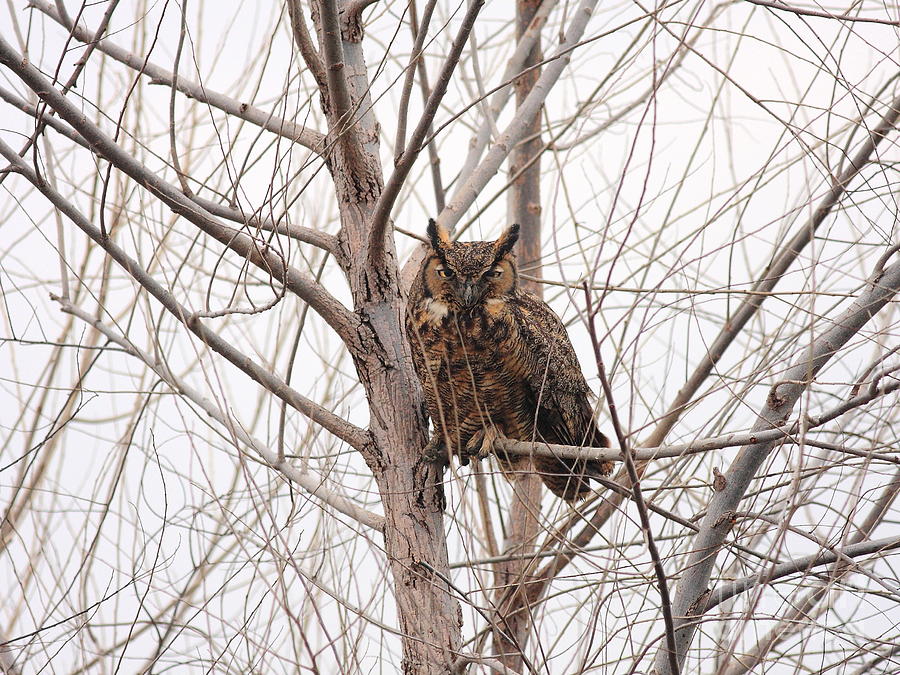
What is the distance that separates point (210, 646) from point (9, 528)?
1.24m

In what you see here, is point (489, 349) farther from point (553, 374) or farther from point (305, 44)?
point (305, 44)

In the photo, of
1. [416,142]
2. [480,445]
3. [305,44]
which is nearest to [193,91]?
[305,44]

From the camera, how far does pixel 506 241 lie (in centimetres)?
329

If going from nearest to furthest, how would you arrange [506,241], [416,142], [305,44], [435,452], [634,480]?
[634,480], [416,142], [305,44], [435,452], [506,241]

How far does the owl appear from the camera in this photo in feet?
10.2

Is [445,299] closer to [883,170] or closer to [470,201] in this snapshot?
[470,201]

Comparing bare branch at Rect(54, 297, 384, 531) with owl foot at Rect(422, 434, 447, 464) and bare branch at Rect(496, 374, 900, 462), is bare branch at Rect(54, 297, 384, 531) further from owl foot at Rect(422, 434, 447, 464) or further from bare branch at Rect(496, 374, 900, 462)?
bare branch at Rect(496, 374, 900, 462)

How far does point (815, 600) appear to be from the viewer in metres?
2.47

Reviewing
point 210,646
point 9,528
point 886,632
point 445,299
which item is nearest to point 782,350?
point 886,632

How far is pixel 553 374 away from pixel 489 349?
316 millimetres

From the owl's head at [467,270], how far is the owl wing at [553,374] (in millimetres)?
129

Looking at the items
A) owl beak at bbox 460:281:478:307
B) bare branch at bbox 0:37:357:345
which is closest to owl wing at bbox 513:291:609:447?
owl beak at bbox 460:281:478:307

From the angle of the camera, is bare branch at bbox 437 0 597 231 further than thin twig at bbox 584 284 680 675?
Yes

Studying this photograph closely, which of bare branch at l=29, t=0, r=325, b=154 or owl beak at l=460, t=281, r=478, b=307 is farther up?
bare branch at l=29, t=0, r=325, b=154
